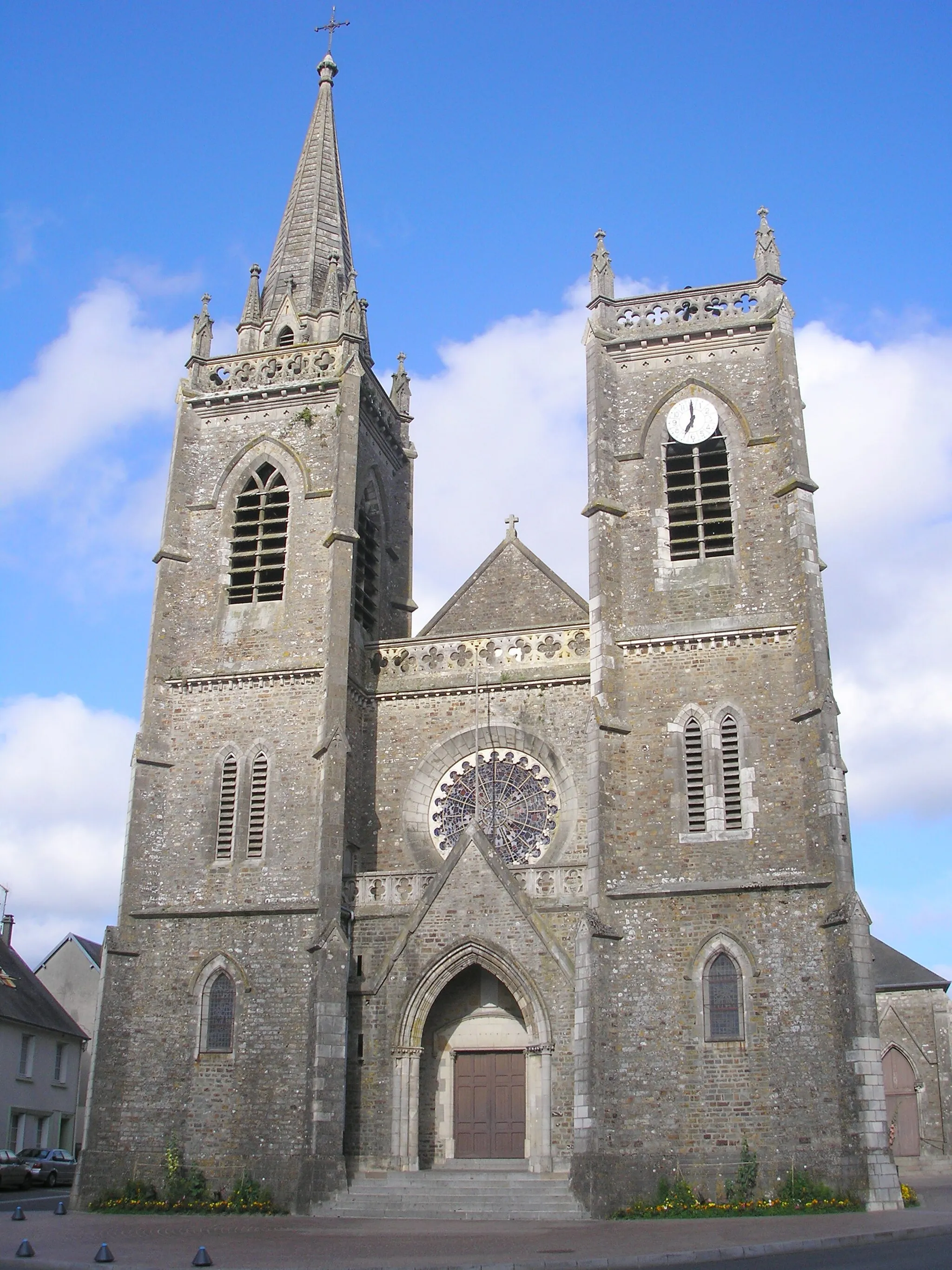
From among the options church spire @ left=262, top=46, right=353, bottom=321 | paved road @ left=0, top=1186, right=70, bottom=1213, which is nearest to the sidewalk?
paved road @ left=0, top=1186, right=70, bottom=1213

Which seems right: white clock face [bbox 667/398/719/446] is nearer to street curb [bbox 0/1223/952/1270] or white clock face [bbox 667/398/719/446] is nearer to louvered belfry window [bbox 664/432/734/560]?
louvered belfry window [bbox 664/432/734/560]

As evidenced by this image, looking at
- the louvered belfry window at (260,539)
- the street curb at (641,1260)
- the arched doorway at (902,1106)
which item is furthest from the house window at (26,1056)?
the street curb at (641,1260)

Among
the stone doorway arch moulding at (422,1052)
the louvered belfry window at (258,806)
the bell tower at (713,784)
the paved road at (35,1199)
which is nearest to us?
the bell tower at (713,784)

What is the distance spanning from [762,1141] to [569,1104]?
10.4 feet

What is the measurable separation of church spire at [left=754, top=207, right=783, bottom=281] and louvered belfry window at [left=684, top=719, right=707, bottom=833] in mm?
10129

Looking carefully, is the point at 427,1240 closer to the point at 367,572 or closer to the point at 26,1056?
the point at 367,572

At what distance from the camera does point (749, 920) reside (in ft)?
70.7

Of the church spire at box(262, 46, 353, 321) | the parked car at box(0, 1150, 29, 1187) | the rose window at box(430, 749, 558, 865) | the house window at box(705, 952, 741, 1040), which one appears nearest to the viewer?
the house window at box(705, 952, 741, 1040)

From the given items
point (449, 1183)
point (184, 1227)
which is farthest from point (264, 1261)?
point (449, 1183)

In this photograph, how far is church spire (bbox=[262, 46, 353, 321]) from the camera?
31.3 m

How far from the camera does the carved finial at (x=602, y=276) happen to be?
27.4 meters

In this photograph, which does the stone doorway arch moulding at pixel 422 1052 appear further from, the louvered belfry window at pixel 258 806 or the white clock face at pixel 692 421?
the white clock face at pixel 692 421

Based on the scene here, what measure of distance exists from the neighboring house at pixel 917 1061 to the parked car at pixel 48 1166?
2347 centimetres

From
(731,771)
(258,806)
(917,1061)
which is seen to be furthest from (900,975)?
(258,806)
